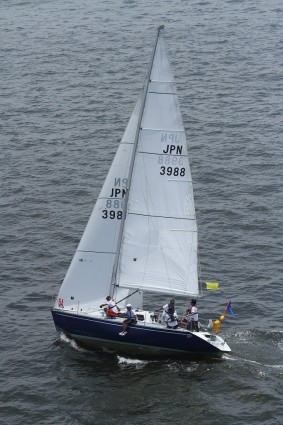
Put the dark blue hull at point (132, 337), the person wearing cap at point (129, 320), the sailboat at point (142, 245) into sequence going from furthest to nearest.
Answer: the dark blue hull at point (132, 337)
the person wearing cap at point (129, 320)
the sailboat at point (142, 245)

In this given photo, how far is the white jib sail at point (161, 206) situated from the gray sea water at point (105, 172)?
504cm

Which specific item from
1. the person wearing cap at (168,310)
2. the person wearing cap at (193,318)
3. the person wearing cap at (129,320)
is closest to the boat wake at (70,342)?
the person wearing cap at (129,320)

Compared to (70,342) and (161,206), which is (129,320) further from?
(161,206)

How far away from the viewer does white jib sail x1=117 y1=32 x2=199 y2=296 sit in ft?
160

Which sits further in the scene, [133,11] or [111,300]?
[133,11]

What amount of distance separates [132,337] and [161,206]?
767cm

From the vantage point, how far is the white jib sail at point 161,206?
160 ft

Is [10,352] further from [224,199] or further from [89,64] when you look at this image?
[89,64]

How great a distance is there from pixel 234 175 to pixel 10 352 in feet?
96.4

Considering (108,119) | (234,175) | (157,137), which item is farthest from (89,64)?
(157,137)

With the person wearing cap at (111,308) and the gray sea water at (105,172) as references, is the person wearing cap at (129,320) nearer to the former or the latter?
the person wearing cap at (111,308)

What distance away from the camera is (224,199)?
7156 cm

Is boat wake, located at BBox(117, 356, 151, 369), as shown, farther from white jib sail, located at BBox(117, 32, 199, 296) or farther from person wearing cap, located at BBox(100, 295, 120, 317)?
white jib sail, located at BBox(117, 32, 199, 296)

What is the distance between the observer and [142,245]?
51781 millimetres
